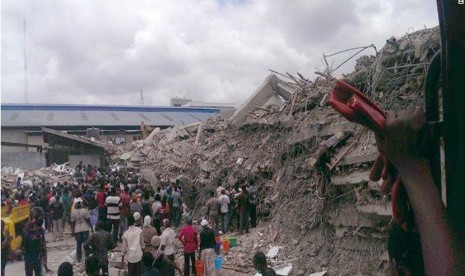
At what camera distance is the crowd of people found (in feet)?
23.2

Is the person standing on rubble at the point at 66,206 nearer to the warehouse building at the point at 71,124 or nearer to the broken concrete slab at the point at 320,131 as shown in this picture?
the broken concrete slab at the point at 320,131

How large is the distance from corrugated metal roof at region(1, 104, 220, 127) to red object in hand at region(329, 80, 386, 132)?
3284cm

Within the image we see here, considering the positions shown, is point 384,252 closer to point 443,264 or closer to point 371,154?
point 371,154

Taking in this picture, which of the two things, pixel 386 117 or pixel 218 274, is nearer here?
pixel 386 117

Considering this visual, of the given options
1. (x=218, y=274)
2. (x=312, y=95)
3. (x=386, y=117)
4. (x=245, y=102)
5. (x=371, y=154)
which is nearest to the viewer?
(x=386, y=117)

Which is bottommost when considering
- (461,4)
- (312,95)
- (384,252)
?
(384,252)

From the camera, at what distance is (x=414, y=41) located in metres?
7.48

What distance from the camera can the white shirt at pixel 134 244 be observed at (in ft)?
23.3

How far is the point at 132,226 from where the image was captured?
7.28 metres

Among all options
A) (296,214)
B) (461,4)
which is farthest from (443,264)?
(296,214)

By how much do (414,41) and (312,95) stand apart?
343 centimetres

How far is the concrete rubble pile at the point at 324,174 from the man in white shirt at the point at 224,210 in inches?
34.4

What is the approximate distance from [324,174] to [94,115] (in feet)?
117

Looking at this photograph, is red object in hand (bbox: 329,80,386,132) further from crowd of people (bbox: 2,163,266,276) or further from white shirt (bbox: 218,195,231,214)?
white shirt (bbox: 218,195,231,214)
